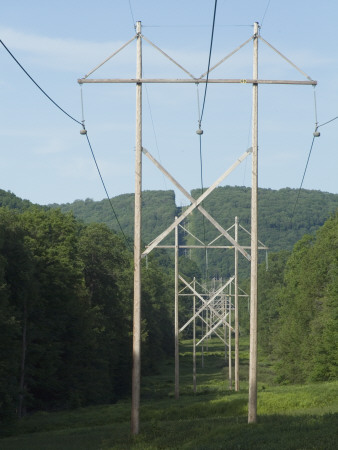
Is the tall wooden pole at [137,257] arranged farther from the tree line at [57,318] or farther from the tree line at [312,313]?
the tree line at [312,313]

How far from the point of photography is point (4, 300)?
3934 cm

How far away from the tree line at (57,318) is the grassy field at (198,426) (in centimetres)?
320

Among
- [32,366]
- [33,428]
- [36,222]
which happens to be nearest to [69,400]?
[32,366]

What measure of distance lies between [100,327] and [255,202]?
41.6 m

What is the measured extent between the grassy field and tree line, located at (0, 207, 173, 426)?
3.20 meters

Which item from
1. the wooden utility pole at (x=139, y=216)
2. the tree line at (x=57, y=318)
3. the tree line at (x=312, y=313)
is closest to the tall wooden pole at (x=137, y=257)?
the wooden utility pole at (x=139, y=216)

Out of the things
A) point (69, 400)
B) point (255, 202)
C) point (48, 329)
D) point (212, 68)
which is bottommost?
point (69, 400)

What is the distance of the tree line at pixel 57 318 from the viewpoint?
140ft

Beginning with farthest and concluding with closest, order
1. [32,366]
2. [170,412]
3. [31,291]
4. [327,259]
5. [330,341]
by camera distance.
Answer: [327,259] < [330,341] < [32,366] < [31,291] < [170,412]

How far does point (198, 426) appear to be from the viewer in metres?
26.1

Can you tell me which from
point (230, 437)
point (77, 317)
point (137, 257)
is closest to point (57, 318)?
point (77, 317)

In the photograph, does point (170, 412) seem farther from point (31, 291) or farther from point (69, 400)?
point (69, 400)

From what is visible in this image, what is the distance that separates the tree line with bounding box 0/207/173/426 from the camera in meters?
42.6

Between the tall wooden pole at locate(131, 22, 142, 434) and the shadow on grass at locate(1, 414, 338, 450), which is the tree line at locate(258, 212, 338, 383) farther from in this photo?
the tall wooden pole at locate(131, 22, 142, 434)
